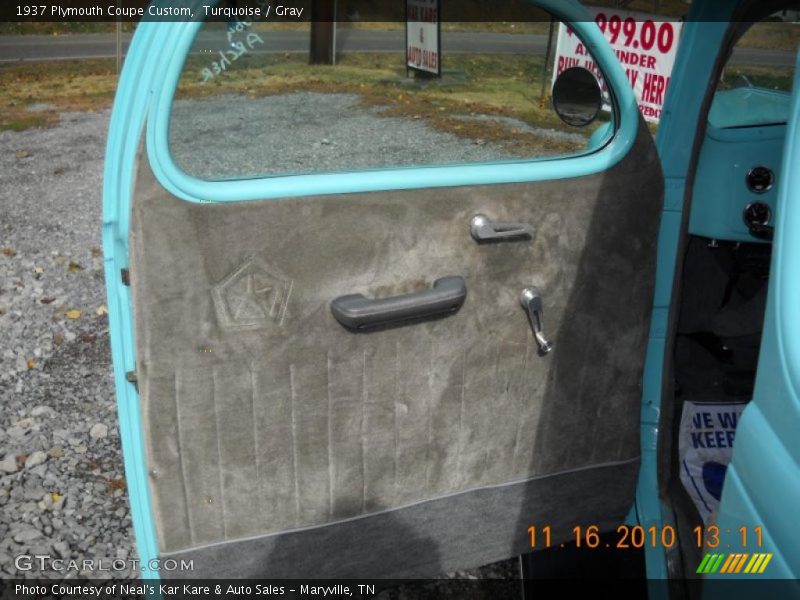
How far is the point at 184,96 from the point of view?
1.59 m

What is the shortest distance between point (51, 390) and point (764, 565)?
3.59 metres

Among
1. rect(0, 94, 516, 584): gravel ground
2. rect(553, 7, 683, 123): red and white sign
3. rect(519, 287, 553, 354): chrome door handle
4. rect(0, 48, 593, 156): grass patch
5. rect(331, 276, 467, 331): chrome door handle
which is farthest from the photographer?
rect(553, 7, 683, 123): red and white sign

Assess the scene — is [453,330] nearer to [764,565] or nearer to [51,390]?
[764,565]

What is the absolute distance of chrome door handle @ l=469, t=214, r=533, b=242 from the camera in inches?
69.8

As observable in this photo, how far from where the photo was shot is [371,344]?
1.74 metres

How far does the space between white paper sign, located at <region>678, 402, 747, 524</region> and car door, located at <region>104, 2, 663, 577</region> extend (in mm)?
380

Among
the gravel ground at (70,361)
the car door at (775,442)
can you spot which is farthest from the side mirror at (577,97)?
the car door at (775,442)

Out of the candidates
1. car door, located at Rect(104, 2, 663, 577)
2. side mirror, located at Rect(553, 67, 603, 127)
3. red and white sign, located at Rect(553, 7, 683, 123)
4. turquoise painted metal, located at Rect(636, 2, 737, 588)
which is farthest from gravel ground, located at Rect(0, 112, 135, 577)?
red and white sign, located at Rect(553, 7, 683, 123)

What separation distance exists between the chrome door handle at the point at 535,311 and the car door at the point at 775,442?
1.95 ft

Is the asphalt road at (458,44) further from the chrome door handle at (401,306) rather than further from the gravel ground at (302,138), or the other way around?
the chrome door handle at (401,306)

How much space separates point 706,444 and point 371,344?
1311 millimetres

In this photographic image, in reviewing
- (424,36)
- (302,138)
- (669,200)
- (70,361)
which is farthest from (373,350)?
(70,361)

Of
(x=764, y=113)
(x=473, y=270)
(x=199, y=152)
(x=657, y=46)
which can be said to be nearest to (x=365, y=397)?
(x=473, y=270)

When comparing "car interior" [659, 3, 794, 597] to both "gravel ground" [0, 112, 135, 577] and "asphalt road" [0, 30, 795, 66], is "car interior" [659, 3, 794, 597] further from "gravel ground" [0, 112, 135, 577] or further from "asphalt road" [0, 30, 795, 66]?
"gravel ground" [0, 112, 135, 577]
